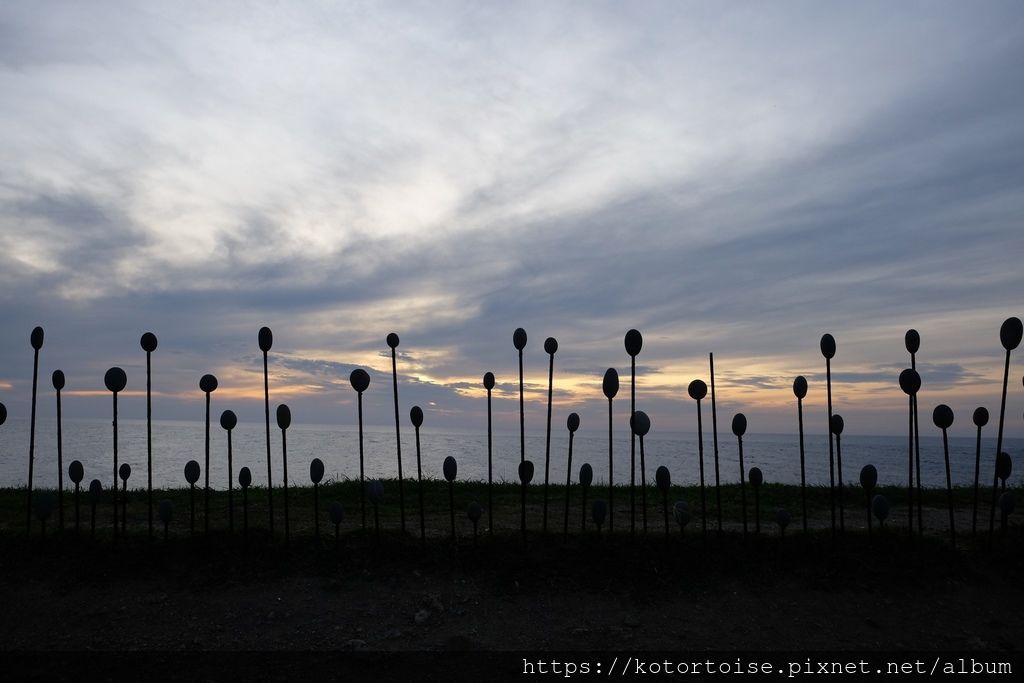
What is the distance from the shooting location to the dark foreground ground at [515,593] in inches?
282

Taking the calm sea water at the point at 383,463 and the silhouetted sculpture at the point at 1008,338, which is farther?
→ the calm sea water at the point at 383,463

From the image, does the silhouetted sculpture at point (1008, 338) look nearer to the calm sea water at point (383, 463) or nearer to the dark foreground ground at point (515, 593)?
the dark foreground ground at point (515, 593)

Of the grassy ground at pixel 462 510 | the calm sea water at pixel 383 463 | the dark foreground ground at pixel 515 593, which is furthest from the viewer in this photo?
the calm sea water at pixel 383 463

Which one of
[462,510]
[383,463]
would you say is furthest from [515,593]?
[383,463]

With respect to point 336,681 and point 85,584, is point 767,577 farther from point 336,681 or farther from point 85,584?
point 85,584

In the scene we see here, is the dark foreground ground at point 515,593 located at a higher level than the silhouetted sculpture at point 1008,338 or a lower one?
lower

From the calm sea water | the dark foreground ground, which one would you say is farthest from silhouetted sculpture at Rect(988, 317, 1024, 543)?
the calm sea water

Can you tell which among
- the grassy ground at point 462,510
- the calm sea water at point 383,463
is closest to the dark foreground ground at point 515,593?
the grassy ground at point 462,510

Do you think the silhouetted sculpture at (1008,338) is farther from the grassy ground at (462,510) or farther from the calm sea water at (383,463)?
the calm sea water at (383,463)

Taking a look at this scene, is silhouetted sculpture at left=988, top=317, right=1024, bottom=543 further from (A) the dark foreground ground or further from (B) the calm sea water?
(B) the calm sea water

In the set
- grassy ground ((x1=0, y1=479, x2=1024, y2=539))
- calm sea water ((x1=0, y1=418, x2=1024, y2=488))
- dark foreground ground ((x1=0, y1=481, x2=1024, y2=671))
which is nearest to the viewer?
dark foreground ground ((x1=0, y1=481, x2=1024, y2=671))

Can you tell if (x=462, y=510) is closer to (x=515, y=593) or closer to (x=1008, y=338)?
(x=515, y=593)

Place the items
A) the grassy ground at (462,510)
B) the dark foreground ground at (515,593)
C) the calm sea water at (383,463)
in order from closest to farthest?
the dark foreground ground at (515,593) → the grassy ground at (462,510) → the calm sea water at (383,463)

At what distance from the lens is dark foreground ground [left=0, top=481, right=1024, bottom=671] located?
716cm
